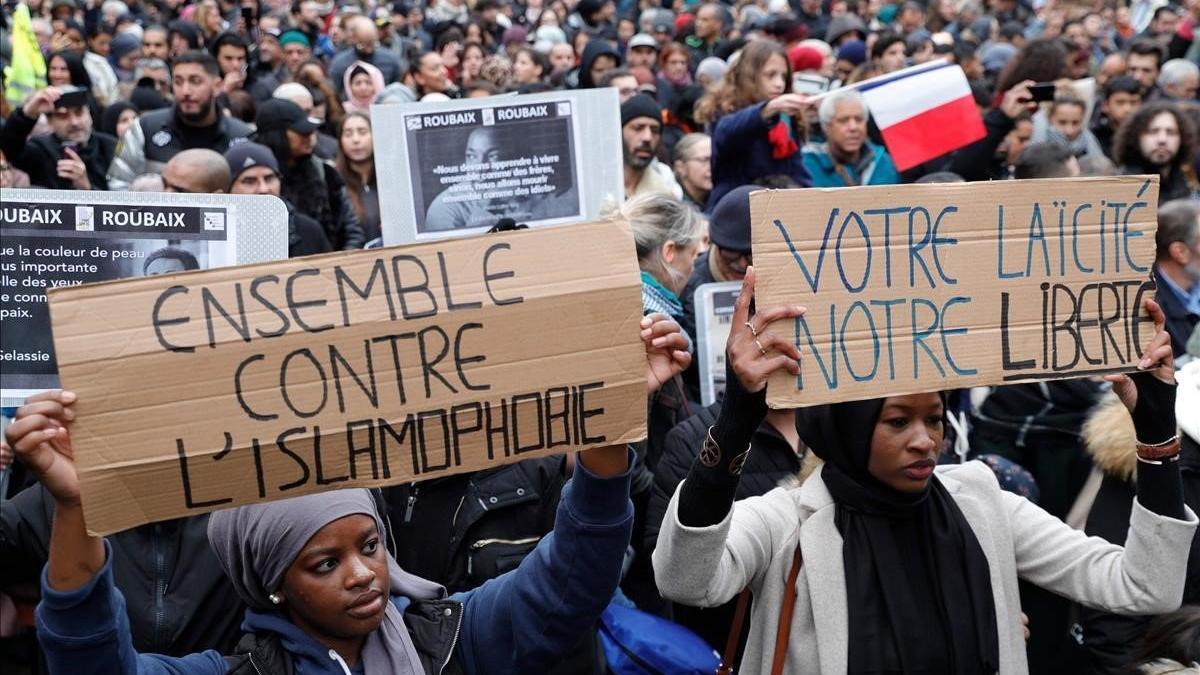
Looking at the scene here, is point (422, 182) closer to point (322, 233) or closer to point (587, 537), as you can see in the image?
point (322, 233)

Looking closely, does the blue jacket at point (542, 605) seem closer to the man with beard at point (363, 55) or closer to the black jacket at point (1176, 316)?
the black jacket at point (1176, 316)

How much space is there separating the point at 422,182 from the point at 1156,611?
3.32 metres

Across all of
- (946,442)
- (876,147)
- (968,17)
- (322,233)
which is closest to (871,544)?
(946,442)

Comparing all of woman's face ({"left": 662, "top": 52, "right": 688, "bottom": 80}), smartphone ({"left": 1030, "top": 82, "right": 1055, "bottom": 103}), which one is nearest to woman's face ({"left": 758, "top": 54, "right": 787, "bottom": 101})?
smartphone ({"left": 1030, "top": 82, "right": 1055, "bottom": 103})

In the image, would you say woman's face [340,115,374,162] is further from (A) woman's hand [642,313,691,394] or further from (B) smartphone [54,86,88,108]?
(A) woman's hand [642,313,691,394]

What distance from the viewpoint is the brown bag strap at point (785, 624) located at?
291 cm

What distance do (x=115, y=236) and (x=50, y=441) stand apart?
143 centimetres

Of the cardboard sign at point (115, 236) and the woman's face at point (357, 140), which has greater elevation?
the woman's face at point (357, 140)

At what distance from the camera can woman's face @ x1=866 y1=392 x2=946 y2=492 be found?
299cm

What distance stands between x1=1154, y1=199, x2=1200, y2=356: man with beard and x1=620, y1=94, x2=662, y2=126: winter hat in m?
3.14

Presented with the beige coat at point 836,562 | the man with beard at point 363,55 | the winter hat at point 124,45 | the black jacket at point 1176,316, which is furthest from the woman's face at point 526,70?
the beige coat at point 836,562

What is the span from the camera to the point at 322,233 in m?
6.82

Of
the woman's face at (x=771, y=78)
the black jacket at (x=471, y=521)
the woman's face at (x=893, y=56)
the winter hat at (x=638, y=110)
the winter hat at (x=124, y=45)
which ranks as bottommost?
the black jacket at (x=471, y=521)

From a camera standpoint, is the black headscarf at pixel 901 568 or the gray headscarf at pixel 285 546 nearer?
the gray headscarf at pixel 285 546
